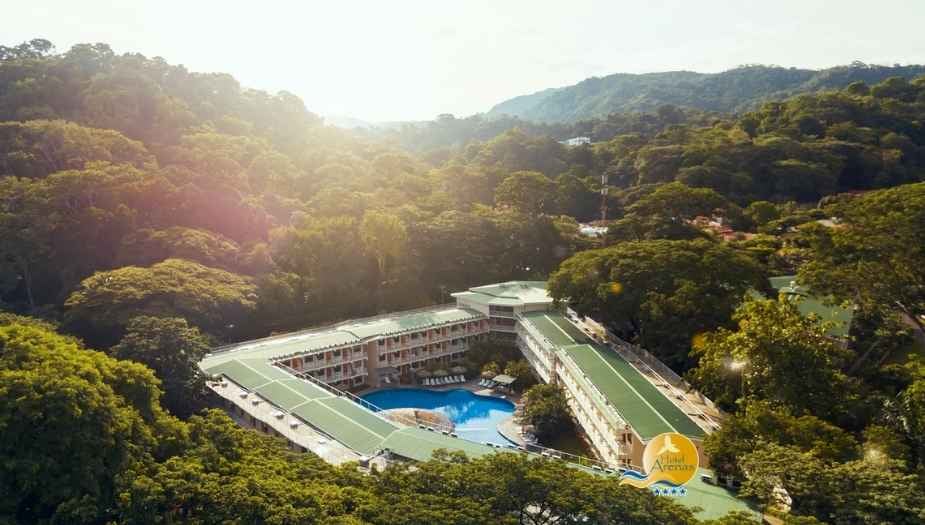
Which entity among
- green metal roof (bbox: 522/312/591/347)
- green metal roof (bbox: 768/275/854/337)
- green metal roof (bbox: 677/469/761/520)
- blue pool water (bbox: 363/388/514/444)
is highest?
green metal roof (bbox: 768/275/854/337)

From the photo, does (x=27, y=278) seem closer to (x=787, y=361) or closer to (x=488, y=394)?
(x=488, y=394)

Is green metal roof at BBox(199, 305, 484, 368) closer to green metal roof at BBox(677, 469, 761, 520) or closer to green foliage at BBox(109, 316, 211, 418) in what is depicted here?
green foliage at BBox(109, 316, 211, 418)

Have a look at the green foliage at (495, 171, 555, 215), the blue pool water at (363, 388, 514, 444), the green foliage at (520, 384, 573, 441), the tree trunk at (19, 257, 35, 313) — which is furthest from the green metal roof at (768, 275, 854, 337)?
the tree trunk at (19, 257, 35, 313)

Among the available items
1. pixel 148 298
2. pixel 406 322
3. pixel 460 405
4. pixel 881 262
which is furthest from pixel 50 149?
pixel 881 262

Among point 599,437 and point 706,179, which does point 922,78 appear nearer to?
point 706,179

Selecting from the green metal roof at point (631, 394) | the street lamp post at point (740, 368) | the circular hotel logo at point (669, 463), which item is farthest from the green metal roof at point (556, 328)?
the circular hotel logo at point (669, 463)

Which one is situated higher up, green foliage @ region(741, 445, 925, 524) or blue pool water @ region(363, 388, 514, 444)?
green foliage @ region(741, 445, 925, 524)

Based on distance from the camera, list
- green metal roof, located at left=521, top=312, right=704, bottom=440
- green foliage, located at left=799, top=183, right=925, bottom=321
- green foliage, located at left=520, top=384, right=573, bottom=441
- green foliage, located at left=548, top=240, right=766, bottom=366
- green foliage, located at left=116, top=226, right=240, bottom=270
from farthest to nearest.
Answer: green foliage, located at left=116, top=226, right=240, bottom=270, green foliage, located at left=548, top=240, right=766, bottom=366, green foliage, located at left=520, top=384, right=573, bottom=441, green foliage, located at left=799, top=183, right=925, bottom=321, green metal roof, located at left=521, top=312, right=704, bottom=440
